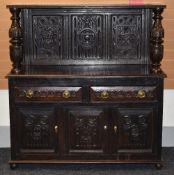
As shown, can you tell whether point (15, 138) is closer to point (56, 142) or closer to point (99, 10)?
point (56, 142)

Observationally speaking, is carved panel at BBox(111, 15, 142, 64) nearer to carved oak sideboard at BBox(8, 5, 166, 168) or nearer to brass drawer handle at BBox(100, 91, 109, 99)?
carved oak sideboard at BBox(8, 5, 166, 168)

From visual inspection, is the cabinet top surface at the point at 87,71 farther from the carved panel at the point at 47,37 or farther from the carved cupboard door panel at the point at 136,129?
the carved cupboard door panel at the point at 136,129

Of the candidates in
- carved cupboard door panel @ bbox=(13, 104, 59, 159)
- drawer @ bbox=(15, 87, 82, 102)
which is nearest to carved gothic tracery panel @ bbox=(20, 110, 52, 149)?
carved cupboard door panel @ bbox=(13, 104, 59, 159)

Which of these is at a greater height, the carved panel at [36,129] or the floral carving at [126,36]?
the floral carving at [126,36]

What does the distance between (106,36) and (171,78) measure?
751 mm

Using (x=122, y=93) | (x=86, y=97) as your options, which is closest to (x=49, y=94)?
(x=86, y=97)

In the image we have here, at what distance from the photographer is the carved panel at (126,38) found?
3758mm

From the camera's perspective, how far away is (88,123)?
348 centimetres

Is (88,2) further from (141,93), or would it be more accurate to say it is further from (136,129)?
(136,129)

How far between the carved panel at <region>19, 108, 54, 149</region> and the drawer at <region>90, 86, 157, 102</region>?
41 centimetres

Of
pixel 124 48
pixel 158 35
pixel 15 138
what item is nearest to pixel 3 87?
pixel 15 138

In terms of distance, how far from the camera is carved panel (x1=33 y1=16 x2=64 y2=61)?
376cm

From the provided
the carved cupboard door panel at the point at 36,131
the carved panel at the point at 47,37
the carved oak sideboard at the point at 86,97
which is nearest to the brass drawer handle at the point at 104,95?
Result: the carved oak sideboard at the point at 86,97

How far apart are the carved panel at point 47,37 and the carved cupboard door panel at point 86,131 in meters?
0.63
